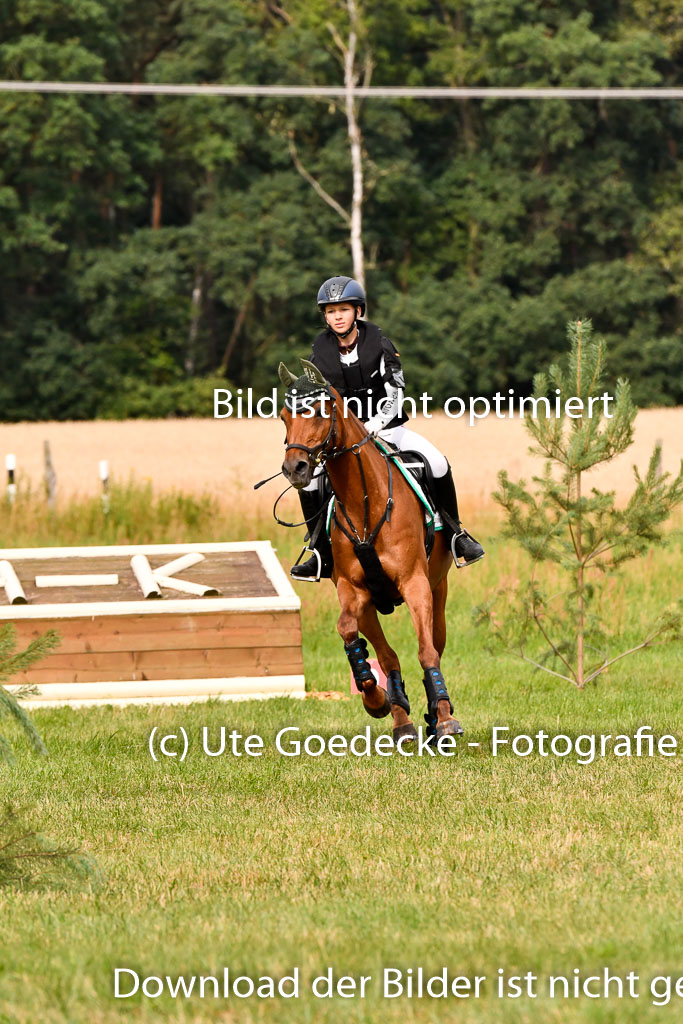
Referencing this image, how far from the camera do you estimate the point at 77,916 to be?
6328 mm

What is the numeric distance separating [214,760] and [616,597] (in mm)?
9348

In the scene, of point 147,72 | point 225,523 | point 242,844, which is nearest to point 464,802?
point 242,844

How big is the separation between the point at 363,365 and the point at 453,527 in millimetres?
1448

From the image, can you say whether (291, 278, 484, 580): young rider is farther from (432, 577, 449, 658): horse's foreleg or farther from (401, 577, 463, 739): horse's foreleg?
(432, 577, 449, 658): horse's foreleg

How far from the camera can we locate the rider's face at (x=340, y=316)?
994 cm

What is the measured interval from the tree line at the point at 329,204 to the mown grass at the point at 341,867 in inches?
1516

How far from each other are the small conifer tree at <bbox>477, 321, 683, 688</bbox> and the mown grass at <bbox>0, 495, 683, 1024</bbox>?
1249mm

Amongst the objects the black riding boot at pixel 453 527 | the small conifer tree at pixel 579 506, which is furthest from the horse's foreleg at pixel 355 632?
the small conifer tree at pixel 579 506

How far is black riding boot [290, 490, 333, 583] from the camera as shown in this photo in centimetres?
1009

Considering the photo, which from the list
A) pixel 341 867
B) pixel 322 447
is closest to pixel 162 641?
pixel 322 447

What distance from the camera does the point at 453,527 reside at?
1065cm

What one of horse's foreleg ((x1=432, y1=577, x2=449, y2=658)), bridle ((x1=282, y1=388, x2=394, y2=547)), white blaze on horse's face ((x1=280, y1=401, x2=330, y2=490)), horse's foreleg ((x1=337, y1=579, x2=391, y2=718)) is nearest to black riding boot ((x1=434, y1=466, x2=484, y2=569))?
horse's foreleg ((x1=432, y1=577, x2=449, y2=658))

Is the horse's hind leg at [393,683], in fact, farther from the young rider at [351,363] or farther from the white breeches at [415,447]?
the white breeches at [415,447]

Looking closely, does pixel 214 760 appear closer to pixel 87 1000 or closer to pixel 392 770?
pixel 392 770
